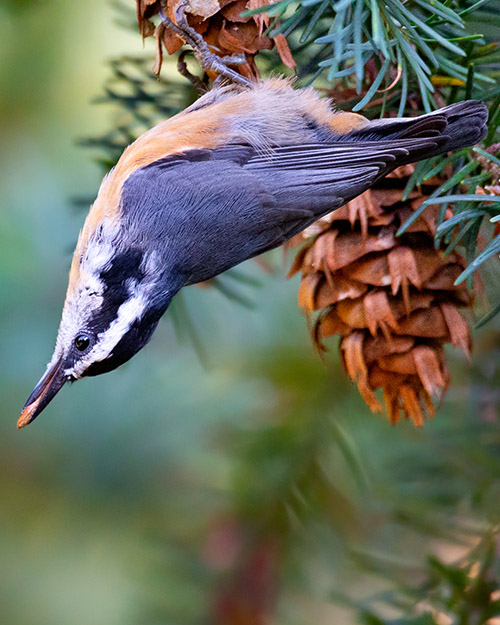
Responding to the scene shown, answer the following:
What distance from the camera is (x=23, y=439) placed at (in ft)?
4.02

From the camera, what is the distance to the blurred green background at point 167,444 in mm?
965

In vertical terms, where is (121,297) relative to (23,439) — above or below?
above

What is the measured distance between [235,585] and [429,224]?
1.69 ft

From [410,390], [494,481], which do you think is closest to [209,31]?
[410,390]

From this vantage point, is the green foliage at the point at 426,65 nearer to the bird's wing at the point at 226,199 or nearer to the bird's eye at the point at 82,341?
the bird's wing at the point at 226,199

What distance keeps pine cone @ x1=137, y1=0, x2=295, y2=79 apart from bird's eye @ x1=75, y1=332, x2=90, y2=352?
1.03 feet

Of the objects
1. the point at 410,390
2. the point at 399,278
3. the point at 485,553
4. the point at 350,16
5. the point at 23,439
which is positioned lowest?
the point at 485,553

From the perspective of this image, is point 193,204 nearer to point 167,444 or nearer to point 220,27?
point 220,27

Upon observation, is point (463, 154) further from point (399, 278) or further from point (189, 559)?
point (189, 559)

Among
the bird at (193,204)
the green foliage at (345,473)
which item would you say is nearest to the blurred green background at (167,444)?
the green foliage at (345,473)

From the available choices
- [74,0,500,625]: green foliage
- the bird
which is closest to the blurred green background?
[74,0,500,625]: green foliage

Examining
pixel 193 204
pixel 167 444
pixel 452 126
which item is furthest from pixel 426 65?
pixel 167 444

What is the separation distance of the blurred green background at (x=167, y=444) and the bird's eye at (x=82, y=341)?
0.19 m

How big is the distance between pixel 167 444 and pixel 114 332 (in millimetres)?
372
